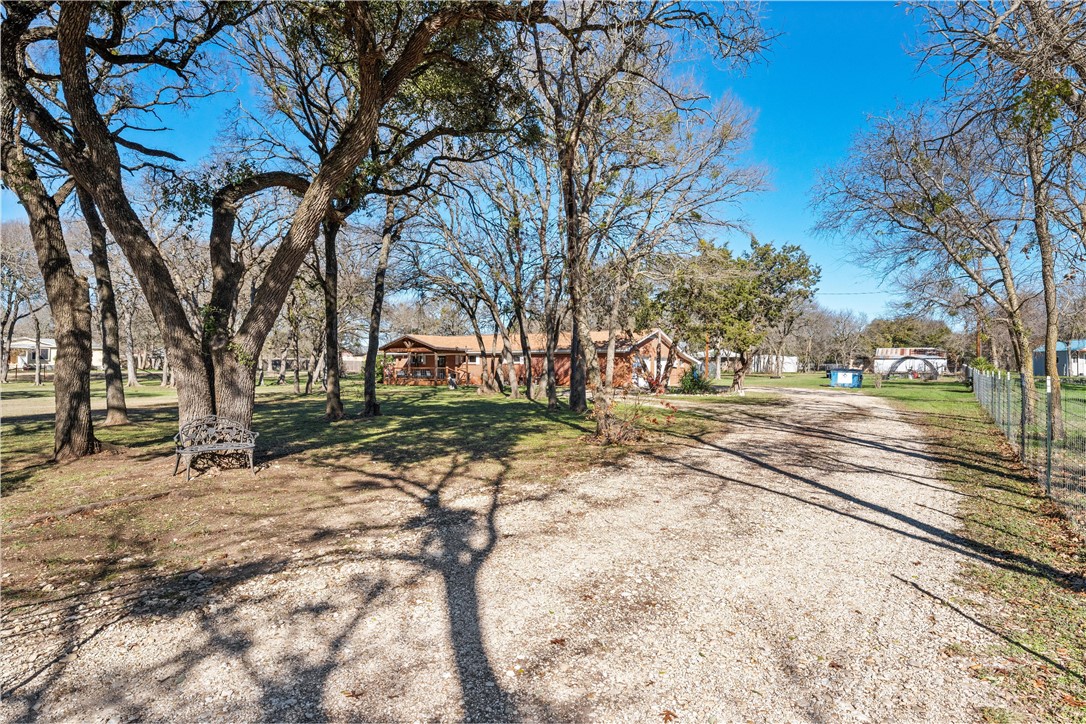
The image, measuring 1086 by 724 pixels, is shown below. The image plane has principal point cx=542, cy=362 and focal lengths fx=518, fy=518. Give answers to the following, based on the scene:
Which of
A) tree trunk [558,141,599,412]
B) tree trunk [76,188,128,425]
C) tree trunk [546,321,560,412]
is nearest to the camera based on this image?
tree trunk [558,141,599,412]

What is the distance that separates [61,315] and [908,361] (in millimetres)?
60520

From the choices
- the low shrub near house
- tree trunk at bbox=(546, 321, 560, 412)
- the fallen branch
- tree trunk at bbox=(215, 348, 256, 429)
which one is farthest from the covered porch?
the fallen branch

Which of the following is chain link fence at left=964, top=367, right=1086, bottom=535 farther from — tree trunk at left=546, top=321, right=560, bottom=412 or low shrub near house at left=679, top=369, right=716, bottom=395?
low shrub near house at left=679, top=369, right=716, bottom=395

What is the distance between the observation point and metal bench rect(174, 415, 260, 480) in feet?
24.2

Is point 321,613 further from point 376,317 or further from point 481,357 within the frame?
point 481,357

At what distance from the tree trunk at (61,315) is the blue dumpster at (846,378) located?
112 ft

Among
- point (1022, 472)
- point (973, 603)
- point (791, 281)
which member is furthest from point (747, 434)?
point (791, 281)

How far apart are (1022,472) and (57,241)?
15638mm

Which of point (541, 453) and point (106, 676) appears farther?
point (541, 453)

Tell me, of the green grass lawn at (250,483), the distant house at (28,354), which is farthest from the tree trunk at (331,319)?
the distant house at (28,354)

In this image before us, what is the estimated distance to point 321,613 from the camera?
3.47 m

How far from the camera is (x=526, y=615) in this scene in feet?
11.4

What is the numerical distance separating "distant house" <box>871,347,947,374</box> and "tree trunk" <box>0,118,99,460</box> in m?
55.8

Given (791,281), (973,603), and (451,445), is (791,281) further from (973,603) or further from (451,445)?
(973,603)
